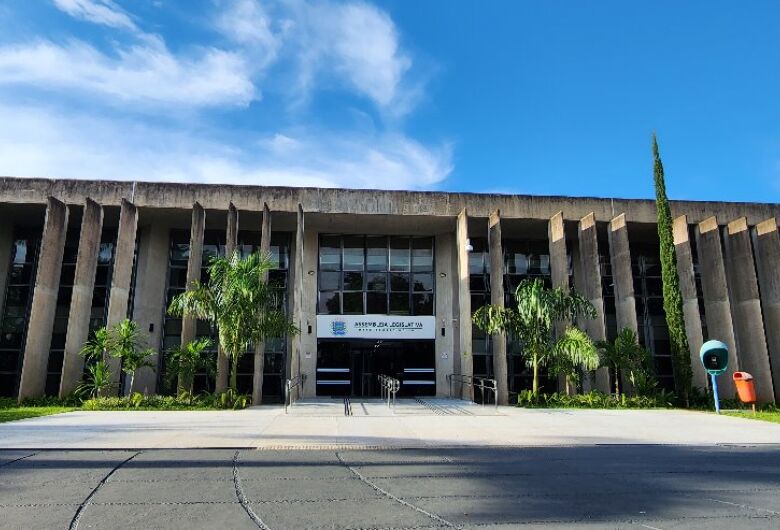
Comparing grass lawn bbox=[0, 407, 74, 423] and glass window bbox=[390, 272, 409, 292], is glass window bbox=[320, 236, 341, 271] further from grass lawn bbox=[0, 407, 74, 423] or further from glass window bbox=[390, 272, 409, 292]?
grass lawn bbox=[0, 407, 74, 423]

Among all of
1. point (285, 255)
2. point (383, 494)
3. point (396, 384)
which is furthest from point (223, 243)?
point (383, 494)

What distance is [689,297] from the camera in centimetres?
1794

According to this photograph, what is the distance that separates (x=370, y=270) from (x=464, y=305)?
4.32m

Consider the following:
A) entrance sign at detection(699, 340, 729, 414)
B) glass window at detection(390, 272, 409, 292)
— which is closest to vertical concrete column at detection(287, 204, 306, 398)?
glass window at detection(390, 272, 409, 292)

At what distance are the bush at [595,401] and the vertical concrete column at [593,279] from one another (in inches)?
43.1

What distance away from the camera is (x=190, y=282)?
54.2 feet

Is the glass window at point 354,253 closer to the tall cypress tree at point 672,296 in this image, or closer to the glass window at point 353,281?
the glass window at point 353,281

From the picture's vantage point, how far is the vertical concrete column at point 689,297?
1727cm

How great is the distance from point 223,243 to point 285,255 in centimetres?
264

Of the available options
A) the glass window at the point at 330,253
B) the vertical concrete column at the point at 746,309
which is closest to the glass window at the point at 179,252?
the glass window at the point at 330,253

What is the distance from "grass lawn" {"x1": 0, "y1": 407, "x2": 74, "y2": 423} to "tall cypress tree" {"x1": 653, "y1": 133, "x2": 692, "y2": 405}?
753 inches

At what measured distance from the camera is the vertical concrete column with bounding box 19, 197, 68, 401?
51.7 feet

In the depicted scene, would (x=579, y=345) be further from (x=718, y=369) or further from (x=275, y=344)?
(x=275, y=344)

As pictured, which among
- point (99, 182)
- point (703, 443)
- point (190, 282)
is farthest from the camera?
point (99, 182)
